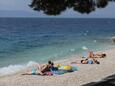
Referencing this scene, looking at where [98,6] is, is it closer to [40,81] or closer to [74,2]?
[74,2]

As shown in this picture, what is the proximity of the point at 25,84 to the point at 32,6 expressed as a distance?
28.1 feet

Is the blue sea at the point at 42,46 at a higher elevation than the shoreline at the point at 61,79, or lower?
lower

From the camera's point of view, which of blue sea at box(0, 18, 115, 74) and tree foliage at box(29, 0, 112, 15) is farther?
blue sea at box(0, 18, 115, 74)

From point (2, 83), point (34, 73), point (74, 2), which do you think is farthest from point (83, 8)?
point (34, 73)

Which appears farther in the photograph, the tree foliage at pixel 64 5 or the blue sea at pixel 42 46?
the blue sea at pixel 42 46

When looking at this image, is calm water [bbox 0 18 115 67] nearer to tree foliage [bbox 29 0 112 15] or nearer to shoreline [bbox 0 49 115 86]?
shoreline [bbox 0 49 115 86]

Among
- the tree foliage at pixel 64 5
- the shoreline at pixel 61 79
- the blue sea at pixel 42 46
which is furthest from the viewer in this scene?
the blue sea at pixel 42 46

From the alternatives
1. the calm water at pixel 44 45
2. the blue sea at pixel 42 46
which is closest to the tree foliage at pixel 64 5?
the blue sea at pixel 42 46

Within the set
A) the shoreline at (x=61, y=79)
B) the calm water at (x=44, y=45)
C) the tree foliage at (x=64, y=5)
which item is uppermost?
the tree foliage at (x=64, y=5)

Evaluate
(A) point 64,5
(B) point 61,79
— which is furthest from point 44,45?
(A) point 64,5

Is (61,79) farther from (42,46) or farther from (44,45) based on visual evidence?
(44,45)

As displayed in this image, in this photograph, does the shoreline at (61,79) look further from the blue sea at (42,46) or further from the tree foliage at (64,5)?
the tree foliage at (64,5)

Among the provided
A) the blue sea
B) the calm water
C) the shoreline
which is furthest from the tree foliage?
the calm water

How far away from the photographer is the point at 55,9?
947cm
